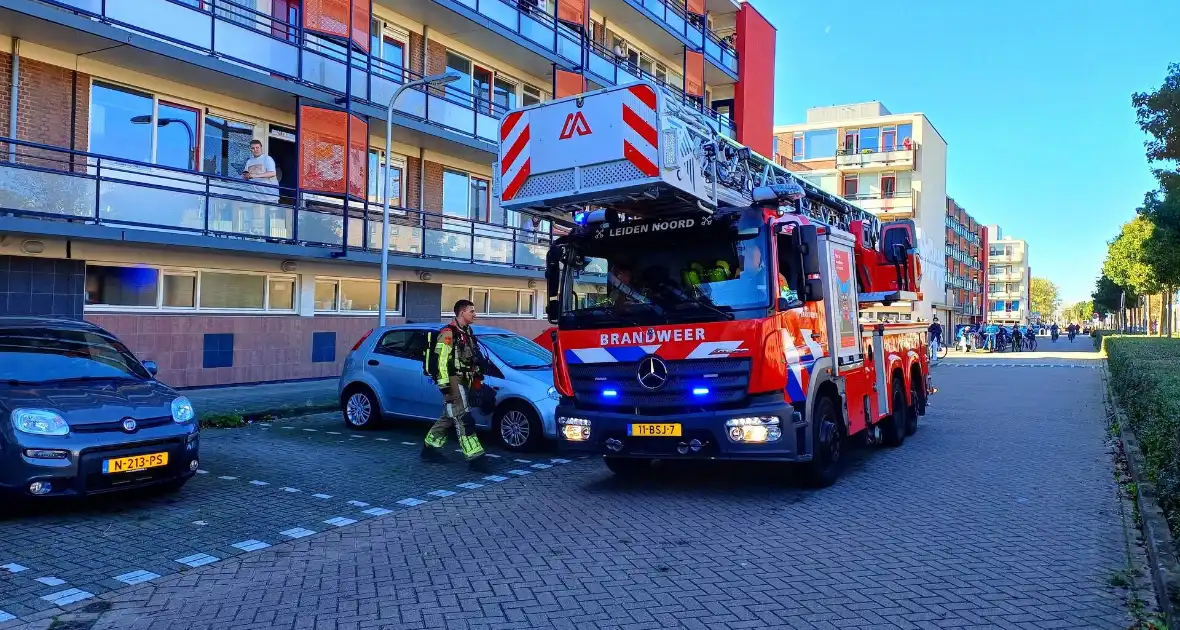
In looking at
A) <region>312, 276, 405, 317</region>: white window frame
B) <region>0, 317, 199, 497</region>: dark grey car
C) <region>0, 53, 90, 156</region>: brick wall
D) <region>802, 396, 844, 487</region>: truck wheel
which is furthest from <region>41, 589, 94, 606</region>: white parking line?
<region>312, 276, 405, 317</region>: white window frame

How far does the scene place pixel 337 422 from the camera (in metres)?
12.1

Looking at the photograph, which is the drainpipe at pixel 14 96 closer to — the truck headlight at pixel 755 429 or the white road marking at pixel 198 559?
the white road marking at pixel 198 559

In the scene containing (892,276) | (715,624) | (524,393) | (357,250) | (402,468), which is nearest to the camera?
(715,624)

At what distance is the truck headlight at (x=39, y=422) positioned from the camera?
6016mm

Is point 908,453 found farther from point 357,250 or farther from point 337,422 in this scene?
point 357,250

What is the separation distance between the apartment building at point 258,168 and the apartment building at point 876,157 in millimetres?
41897

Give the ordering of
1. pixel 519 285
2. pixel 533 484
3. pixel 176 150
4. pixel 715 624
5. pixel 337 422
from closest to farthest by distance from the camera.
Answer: pixel 715 624
pixel 533 484
pixel 337 422
pixel 176 150
pixel 519 285

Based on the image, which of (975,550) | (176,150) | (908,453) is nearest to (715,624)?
(975,550)

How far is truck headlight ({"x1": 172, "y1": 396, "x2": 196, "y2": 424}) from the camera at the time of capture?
6928 millimetres

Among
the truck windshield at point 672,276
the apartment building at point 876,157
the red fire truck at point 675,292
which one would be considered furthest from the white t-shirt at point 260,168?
the apartment building at point 876,157

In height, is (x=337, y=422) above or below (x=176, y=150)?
below

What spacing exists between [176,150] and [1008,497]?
46.1 ft

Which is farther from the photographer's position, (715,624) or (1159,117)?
(1159,117)

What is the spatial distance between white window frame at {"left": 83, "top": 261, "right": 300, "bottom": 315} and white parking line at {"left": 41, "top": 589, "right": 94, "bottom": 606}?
9927mm
